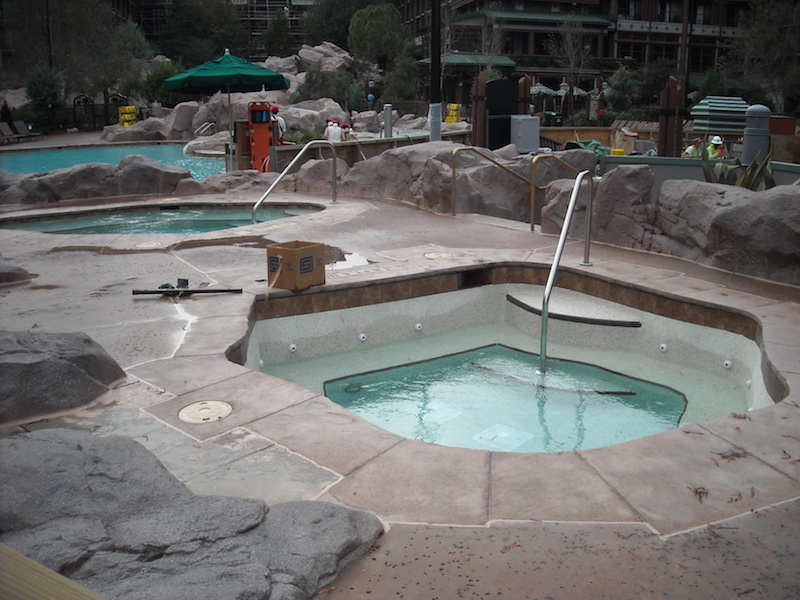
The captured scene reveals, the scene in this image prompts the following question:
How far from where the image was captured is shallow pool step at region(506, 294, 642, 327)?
7.02 meters

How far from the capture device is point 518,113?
19156 millimetres

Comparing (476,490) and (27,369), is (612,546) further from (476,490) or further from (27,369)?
(27,369)

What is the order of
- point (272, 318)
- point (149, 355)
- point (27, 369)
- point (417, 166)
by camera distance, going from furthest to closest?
point (417, 166)
point (272, 318)
point (149, 355)
point (27, 369)

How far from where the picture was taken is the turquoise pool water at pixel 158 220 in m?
12.2

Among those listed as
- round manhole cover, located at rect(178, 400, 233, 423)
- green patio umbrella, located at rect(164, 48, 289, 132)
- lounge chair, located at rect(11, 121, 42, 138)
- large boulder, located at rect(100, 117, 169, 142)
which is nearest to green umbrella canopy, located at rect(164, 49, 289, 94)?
green patio umbrella, located at rect(164, 48, 289, 132)

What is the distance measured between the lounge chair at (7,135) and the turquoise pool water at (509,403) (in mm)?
29302

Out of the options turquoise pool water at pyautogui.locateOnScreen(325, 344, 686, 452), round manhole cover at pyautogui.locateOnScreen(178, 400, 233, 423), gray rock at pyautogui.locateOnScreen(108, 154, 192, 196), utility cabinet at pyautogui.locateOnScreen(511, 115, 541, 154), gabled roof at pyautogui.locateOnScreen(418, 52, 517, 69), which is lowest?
turquoise pool water at pyautogui.locateOnScreen(325, 344, 686, 452)

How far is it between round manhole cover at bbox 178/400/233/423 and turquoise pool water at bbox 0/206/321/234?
27.3 ft

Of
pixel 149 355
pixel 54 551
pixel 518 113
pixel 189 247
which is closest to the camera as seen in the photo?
pixel 54 551

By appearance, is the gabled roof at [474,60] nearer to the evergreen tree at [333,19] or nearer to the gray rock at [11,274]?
the evergreen tree at [333,19]

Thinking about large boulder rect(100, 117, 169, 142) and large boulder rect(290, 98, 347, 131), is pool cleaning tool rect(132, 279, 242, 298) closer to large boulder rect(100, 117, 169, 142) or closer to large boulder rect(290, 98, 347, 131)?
large boulder rect(290, 98, 347, 131)

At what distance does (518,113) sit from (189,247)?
1232 cm

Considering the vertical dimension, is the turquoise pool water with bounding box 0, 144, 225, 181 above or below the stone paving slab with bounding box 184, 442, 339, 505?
above

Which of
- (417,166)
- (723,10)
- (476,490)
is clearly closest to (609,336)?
(476,490)
